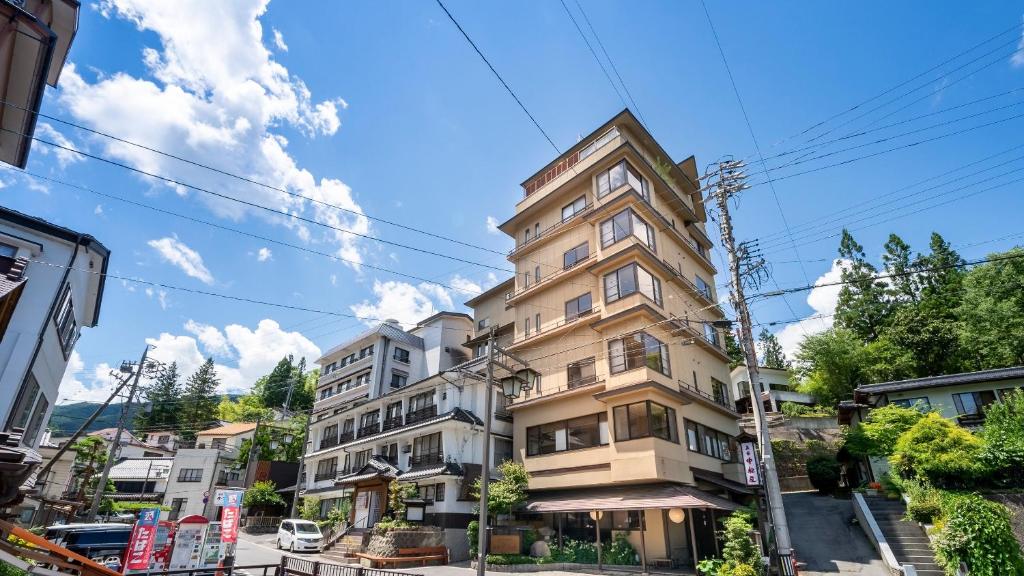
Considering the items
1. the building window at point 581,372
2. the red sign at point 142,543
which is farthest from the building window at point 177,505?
the building window at point 581,372

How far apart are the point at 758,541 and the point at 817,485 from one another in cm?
1428

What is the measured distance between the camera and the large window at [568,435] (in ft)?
79.7

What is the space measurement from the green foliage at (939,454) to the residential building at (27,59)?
3053 centimetres

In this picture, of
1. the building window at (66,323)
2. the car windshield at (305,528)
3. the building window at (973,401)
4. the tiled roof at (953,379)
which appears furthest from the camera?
the car windshield at (305,528)

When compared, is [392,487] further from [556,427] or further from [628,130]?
[628,130]

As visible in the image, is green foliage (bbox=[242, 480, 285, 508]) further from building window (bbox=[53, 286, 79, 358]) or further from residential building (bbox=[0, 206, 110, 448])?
residential building (bbox=[0, 206, 110, 448])

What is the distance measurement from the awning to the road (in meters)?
3.01

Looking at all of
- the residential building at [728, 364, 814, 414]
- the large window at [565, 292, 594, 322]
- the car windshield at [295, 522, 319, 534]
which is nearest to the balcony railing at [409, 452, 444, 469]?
the car windshield at [295, 522, 319, 534]

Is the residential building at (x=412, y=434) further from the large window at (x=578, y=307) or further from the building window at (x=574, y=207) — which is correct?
the building window at (x=574, y=207)

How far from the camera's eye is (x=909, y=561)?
55.5 feet

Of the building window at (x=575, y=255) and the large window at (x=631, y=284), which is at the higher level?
the building window at (x=575, y=255)

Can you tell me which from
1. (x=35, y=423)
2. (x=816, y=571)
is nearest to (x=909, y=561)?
(x=816, y=571)

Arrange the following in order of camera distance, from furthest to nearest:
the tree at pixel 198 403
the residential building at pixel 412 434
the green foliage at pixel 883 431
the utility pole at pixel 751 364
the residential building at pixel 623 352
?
the tree at pixel 198 403
the residential building at pixel 412 434
the green foliage at pixel 883 431
the residential building at pixel 623 352
the utility pole at pixel 751 364

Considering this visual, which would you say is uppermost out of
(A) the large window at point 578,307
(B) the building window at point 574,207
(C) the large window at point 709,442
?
(B) the building window at point 574,207
